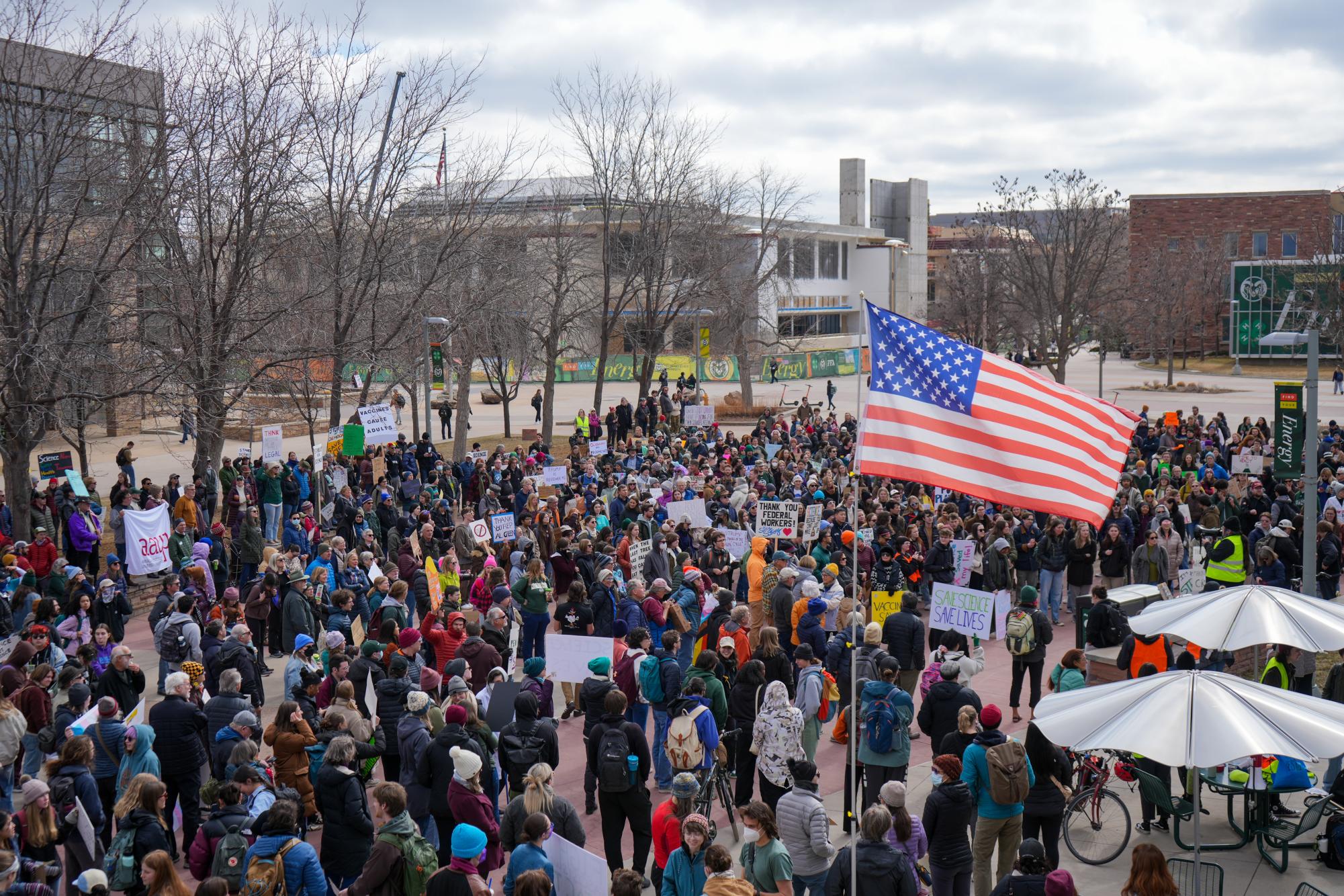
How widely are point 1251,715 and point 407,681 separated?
6.46 meters

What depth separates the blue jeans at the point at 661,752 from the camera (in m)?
10.7

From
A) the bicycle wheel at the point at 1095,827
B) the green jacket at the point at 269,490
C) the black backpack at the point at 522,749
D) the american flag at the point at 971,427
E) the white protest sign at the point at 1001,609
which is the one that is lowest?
the bicycle wheel at the point at 1095,827

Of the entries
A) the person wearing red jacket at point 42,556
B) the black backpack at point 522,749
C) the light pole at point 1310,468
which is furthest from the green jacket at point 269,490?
the light pole at point 1310,468

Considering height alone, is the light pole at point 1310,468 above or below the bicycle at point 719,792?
above

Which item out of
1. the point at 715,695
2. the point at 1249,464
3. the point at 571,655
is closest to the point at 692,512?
the point at 571,655

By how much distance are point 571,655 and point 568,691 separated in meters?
1.59

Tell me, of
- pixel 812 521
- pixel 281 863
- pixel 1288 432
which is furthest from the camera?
pixel 812 521

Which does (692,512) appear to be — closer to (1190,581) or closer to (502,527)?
(502,527)

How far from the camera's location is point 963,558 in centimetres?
1661

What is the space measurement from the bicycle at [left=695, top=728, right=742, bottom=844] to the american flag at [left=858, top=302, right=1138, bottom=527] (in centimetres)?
293

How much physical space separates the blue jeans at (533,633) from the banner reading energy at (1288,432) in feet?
36.2

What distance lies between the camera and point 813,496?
2167cm

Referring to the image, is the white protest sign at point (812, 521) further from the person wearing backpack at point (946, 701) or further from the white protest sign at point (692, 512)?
the person wearing backpack at point (946, 701)

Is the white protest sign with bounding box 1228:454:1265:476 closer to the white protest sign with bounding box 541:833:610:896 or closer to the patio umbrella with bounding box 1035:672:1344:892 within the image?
the patio umbrella with bounding box 1035:672:1344:892
